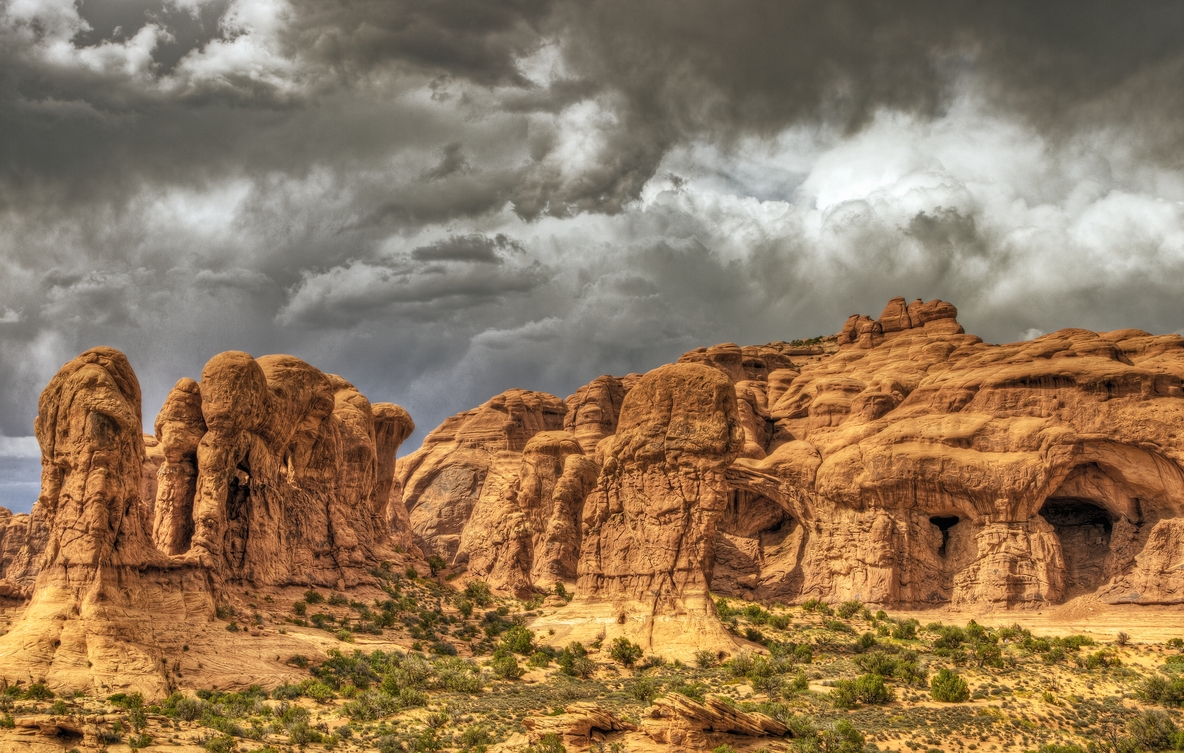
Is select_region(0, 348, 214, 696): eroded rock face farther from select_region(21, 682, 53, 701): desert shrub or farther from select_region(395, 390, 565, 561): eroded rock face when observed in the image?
select_region(395, 390, 565, 561): eroded rock face

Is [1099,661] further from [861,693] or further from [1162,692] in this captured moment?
[861,693]

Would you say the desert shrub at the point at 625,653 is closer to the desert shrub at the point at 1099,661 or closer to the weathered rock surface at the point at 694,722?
the weathered rock surface at the point at 694,722

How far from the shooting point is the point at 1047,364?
58.5m

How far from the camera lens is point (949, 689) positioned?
1454 inches

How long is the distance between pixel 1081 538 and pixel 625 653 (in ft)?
97.3

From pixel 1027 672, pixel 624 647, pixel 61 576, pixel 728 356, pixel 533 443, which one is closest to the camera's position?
pixel 61 576

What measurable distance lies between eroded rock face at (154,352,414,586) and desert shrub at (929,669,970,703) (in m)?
27.2

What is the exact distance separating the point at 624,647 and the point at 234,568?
1683 centimetres

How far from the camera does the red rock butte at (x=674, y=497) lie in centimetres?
3725

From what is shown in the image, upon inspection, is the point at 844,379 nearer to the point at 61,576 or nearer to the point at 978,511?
the point at 978,511

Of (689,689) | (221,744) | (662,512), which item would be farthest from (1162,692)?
(221,744)

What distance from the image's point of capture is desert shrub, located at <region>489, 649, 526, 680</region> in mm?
41906

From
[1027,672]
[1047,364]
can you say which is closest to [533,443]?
[1047,364]

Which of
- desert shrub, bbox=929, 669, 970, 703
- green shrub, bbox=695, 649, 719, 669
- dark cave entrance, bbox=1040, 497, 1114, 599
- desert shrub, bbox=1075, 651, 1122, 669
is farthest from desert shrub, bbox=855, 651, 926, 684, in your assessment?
dark cave entrance, bbox=1040, 497, 1114, 599
